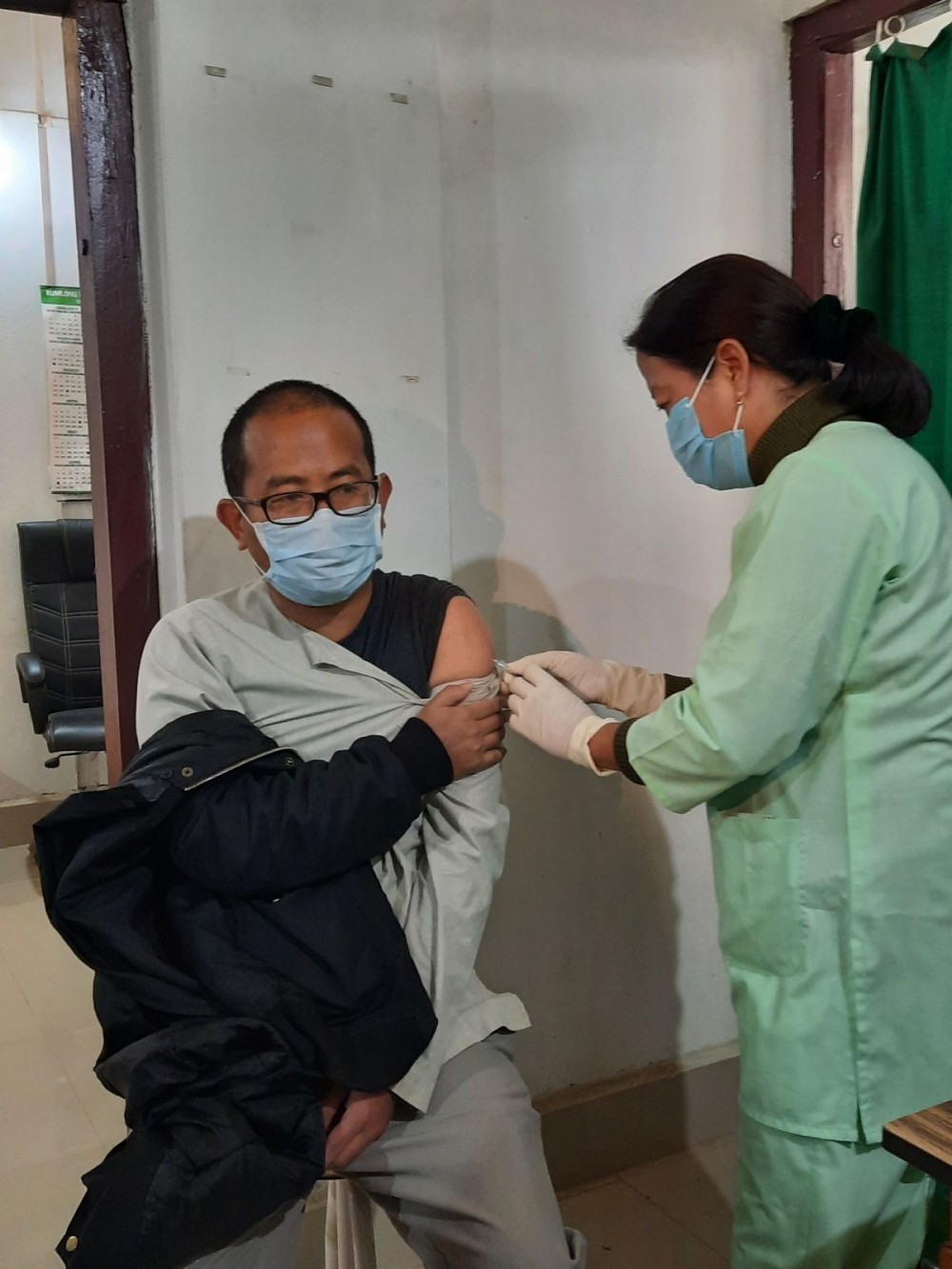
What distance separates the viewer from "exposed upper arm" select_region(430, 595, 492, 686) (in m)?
1.40

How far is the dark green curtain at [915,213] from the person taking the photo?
1833 millimetres

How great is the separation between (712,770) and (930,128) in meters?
1.26

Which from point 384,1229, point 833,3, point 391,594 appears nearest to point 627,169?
point 833,3

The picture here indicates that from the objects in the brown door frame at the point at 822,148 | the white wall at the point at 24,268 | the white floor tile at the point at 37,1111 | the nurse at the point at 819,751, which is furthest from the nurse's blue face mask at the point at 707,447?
the white wall at the point at 24,268

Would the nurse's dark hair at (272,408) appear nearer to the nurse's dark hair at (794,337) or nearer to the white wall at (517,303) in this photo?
the white wall at (517,303)

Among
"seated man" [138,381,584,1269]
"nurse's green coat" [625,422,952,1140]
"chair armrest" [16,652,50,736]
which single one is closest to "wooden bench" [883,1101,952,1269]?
"nurse's green coat" [625,422,952,1140]

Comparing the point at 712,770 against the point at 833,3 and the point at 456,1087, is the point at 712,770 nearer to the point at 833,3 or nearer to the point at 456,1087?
the point at 456,1087

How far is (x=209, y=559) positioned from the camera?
5.42ft

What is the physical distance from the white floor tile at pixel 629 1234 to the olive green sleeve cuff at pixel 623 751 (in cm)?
105

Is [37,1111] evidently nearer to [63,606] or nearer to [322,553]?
[322,553]

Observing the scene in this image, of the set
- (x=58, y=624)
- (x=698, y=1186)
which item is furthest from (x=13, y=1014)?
(x=698, y=1186)

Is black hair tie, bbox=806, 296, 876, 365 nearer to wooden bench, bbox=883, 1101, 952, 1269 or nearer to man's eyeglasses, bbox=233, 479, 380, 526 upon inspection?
man's eyeglasses, bbox=233, 479, 380, 526

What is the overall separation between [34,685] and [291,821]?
119 inches

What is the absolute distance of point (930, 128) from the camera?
1.84 metres
